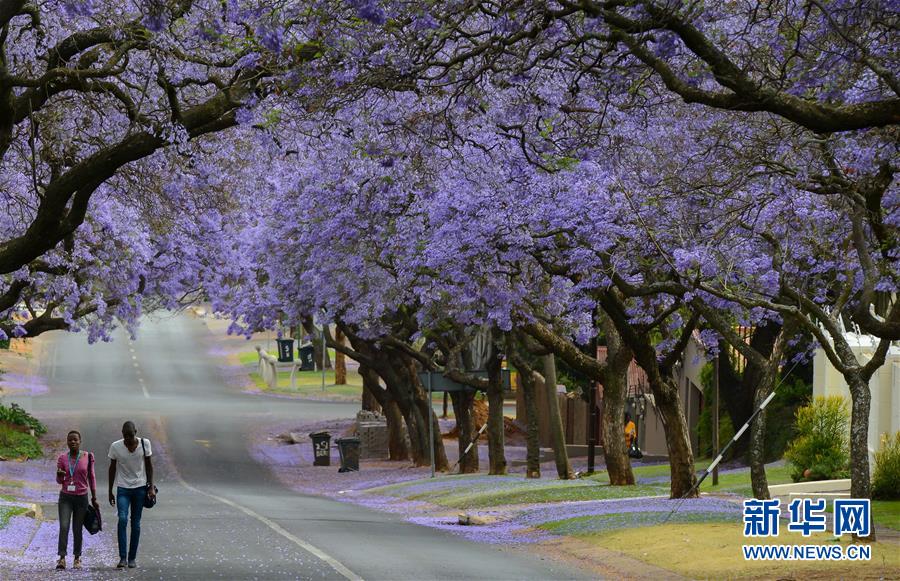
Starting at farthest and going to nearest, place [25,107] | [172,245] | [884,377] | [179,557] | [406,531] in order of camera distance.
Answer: [172,245]
[884,377]
[406,531]
[179,557]
[25,107]

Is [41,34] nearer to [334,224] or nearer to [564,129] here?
[564,129]

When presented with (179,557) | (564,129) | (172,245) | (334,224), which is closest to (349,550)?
(179,557)

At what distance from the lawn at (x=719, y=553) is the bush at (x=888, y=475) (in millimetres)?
5610

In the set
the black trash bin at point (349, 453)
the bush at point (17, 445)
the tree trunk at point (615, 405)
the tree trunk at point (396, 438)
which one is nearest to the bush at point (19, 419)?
the bush at point (17, 445)

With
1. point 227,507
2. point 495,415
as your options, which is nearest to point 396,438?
point 495,415

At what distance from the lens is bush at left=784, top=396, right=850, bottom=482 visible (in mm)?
24953

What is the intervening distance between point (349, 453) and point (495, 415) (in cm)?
720

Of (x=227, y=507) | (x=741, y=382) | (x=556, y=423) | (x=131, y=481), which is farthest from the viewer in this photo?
(x=741, y=382)

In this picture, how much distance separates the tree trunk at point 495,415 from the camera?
3222 cm

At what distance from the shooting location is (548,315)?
28391 mm

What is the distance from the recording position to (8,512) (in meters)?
21.3

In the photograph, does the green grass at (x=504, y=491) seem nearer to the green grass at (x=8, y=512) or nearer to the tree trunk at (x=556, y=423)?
the tree trunk at (x=556, y=423)

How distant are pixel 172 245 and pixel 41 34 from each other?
1573cm

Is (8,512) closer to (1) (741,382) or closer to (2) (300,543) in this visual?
(2) (300,543)
